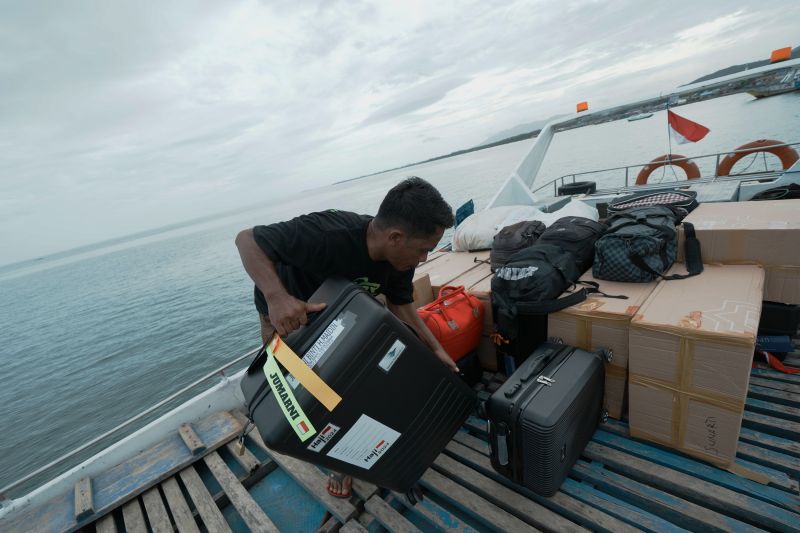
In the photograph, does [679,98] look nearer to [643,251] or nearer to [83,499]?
[643,251]

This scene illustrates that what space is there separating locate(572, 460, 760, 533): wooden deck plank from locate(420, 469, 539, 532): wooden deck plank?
52 centimetres

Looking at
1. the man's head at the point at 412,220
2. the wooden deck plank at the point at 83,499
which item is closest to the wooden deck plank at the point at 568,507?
the man's head at the point at 412,220

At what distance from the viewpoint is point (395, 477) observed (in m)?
1.75

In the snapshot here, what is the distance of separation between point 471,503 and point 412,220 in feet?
5.27

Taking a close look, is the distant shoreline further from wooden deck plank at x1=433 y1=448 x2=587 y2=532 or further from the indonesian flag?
wooden deck plank at x1=433 y1=448 x2=587 y2=532

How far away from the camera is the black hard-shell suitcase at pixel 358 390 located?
1.35m

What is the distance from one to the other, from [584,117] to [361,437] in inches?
285

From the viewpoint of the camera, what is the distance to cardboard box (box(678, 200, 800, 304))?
221cm

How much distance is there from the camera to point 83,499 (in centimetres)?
242

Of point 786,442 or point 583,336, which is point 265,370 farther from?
point 786,442

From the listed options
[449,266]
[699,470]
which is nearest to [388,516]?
[699,470]

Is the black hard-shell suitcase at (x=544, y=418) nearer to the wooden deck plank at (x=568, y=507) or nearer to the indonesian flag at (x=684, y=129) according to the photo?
the wooden deck plank at (x=568, y=507)

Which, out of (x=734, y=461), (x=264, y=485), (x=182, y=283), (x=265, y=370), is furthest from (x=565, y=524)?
(x=182, y=283)

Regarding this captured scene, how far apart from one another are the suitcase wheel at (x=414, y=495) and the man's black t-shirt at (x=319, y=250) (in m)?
1.19
